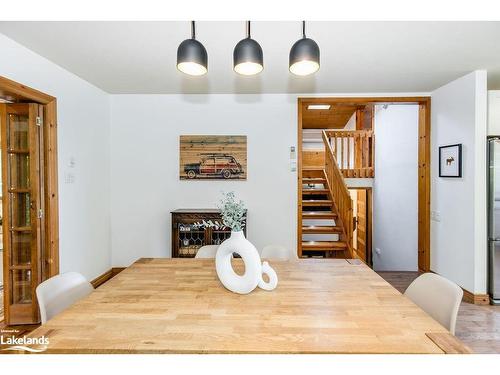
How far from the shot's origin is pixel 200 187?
401 centimetres

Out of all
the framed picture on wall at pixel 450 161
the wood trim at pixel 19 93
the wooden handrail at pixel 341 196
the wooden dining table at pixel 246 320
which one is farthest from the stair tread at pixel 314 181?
the wood trim at pixel 19 93

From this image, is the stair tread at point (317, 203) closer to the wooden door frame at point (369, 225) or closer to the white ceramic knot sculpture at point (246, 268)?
the wooden door frame at point (369, 225)

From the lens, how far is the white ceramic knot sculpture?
1.44 metres

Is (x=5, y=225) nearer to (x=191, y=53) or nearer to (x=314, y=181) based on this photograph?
(x=191, y=53)

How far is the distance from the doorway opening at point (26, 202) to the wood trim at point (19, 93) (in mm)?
10

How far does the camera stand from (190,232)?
3568mm

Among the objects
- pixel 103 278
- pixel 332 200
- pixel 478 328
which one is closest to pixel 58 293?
pixel 103 278

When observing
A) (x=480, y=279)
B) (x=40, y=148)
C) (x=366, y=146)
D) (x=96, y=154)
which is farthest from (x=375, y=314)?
(x=366, y=146)

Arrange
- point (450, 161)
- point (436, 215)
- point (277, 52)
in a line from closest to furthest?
point (277, 52) → point (450, 161) → point (436, 215)

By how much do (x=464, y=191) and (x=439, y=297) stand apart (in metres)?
2.35

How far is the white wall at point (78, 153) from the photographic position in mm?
2576

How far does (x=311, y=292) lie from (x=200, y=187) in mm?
2747

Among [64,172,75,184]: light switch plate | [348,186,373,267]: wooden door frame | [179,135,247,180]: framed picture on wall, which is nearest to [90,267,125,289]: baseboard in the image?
[64,172,75,184]: light switch plate

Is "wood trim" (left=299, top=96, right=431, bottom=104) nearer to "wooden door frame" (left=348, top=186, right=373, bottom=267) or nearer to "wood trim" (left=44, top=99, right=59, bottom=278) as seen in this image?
"wooden door frame" (left=348, top=186, right=373, bottom=267)
